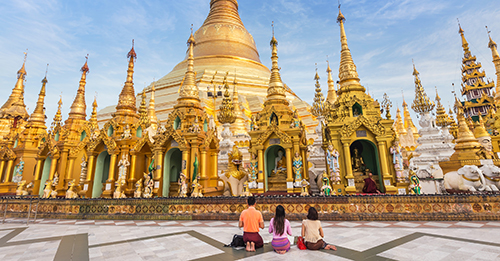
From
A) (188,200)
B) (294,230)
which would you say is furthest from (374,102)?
(188,200)

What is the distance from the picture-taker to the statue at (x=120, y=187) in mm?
11875

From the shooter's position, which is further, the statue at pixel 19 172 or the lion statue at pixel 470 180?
the statue at pixel 19 172

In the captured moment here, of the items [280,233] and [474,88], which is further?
[474,88]

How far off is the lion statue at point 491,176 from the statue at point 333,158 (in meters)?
5.70

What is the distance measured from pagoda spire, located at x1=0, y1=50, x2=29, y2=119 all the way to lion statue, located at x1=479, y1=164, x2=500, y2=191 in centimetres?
3544

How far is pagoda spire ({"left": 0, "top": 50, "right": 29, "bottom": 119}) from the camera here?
2367 centimetres

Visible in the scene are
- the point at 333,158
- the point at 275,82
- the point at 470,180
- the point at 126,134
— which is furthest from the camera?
the point at 275,82

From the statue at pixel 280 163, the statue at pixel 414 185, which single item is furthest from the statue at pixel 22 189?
the statue at pixel 414 185

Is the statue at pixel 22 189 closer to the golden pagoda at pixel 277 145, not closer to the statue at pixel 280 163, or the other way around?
the golden pagoda at pixel 277 145

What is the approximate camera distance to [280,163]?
1261 cm

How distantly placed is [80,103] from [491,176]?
82.6 ft

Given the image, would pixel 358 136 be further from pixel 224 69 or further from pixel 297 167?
pixel 224 69

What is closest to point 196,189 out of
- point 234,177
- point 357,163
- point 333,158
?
point 234,177

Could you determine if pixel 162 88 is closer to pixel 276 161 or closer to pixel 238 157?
pixel 238 157
